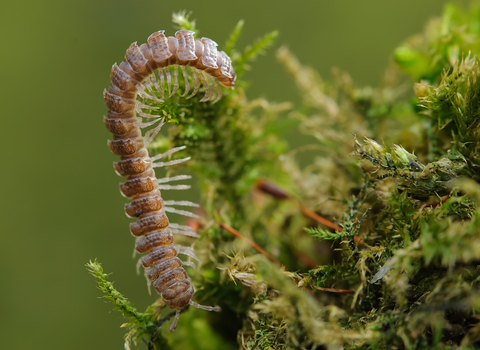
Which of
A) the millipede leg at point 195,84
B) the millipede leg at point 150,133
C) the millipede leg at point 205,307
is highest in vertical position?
the millipede leg at point 195,84

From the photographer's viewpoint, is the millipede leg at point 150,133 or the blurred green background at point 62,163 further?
the blurred green background at point 62,163

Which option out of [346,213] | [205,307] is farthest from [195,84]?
[205,307]

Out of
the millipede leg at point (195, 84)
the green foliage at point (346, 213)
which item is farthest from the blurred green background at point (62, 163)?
the millipede leg at point (195, 84)

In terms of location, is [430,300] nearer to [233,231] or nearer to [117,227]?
[233,231]

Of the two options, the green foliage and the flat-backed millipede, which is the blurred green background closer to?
the green foliage

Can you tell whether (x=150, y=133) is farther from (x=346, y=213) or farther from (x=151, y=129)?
(x=346, y=213)

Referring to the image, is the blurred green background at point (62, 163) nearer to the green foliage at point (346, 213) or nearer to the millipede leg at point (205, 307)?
the green foliage at point (346, 213)

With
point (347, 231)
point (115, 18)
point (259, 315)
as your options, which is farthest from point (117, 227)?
point (347, 231)
